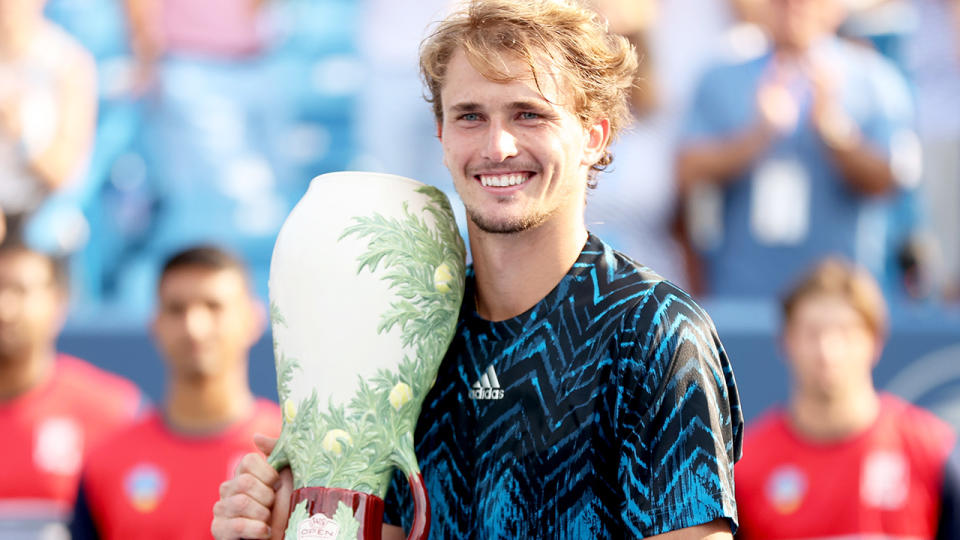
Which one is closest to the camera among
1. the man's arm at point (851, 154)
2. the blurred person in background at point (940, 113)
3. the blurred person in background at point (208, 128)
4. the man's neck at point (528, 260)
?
the man's neck at point (528, 260)

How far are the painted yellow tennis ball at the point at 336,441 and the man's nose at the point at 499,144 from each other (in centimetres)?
52

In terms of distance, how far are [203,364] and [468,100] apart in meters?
2.90

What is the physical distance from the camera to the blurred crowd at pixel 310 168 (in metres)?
4.68

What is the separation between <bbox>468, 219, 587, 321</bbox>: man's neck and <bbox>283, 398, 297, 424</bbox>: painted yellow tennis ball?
0.40 meters

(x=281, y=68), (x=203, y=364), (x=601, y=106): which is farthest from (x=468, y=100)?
(x=281, y=68)

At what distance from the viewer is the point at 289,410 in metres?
2.06

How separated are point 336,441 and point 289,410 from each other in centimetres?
12

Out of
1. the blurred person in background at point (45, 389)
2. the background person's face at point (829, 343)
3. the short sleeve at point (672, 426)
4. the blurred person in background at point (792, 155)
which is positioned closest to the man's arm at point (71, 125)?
the blurred person in background at point (45, 389)

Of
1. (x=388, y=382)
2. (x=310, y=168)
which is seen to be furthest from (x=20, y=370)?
(x=388, y=382)

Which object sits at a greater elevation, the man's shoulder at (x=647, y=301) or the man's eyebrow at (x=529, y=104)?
the man's eyebrow at (x=529, y=104)

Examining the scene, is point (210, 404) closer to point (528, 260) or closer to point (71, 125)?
point (71, 125)

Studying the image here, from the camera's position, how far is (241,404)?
15.5ft

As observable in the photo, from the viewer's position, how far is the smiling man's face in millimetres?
1984

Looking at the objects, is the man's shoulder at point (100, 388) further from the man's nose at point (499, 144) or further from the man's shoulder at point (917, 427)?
the man's nose at point (499, 144)
